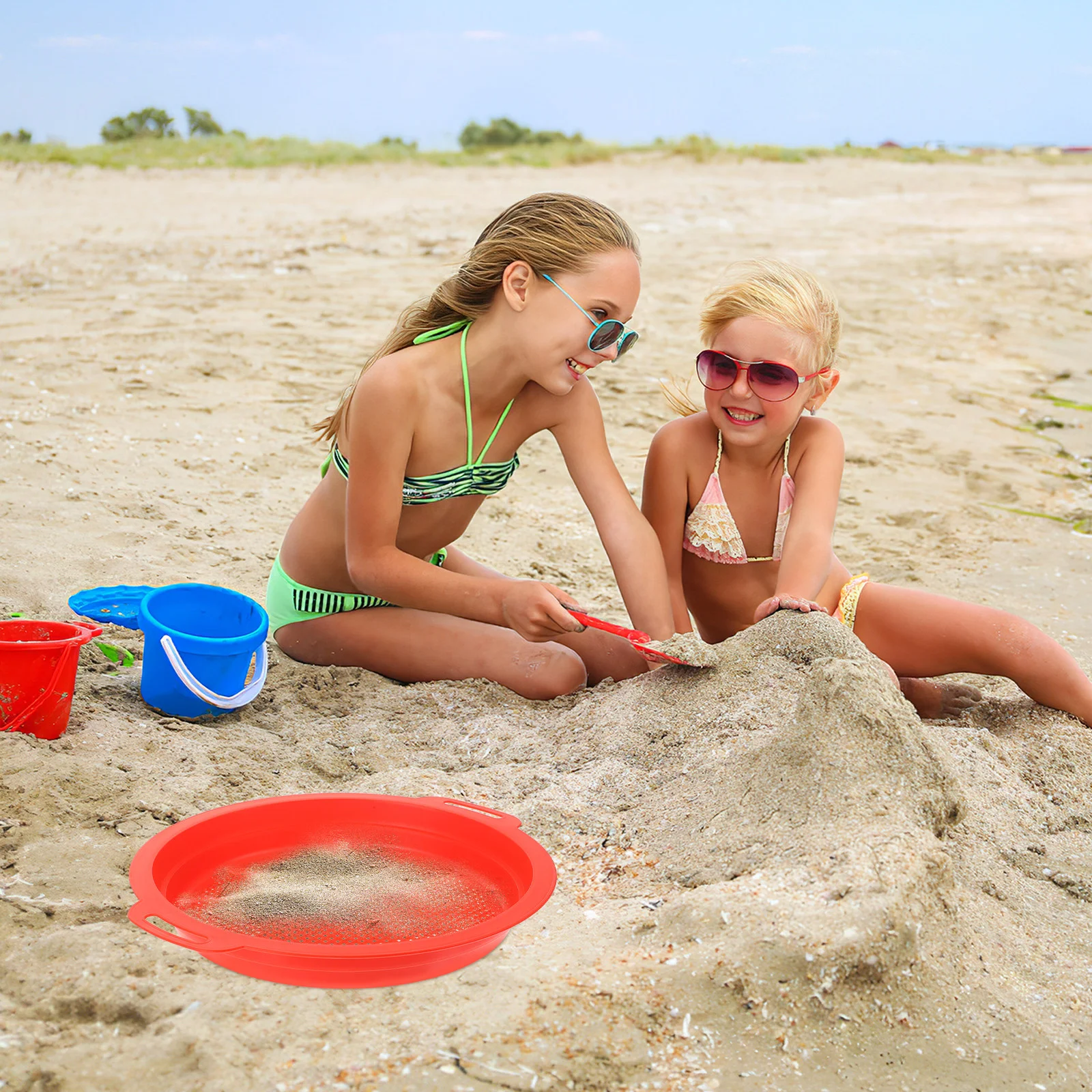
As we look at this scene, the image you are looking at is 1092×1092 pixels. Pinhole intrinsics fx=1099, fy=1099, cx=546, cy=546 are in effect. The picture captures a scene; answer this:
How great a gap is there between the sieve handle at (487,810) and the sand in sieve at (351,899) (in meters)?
0.11

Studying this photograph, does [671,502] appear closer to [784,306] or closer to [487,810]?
[784,306]

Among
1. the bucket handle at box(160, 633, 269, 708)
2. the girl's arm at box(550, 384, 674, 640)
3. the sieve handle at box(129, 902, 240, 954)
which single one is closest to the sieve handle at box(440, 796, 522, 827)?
the sieve handle at box(129, 902, 240, 954)

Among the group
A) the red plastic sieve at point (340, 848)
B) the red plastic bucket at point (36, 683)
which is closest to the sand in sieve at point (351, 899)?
the red plastic sieve at point (340, 848)

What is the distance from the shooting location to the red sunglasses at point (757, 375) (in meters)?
2.62

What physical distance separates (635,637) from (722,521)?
570mm

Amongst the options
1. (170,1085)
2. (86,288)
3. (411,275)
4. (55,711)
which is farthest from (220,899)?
(411,275)

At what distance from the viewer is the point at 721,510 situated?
2826 mm

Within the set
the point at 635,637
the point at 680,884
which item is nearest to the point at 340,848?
the point at 680,884

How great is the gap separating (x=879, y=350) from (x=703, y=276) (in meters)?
1.87

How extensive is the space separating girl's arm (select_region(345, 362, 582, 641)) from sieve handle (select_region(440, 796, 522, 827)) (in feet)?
1.88

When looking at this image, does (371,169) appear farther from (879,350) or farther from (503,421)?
(503,421)

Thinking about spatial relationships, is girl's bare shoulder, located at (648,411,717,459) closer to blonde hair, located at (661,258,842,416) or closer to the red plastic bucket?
blonde hair, located at (661,258,842,416)

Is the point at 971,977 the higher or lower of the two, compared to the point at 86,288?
lower

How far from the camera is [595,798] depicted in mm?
1983
